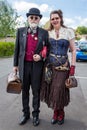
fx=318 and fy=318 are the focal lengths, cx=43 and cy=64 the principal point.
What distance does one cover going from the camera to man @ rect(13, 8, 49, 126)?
5207 millimetres

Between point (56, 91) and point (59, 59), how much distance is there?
0.54m

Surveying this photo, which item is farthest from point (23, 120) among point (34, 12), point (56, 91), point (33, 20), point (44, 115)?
point (34, 12)

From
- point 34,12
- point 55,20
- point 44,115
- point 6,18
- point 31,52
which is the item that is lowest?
point 6,18

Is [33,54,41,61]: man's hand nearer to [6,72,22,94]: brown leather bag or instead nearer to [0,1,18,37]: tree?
[6,72,22,94]: brown leather bag

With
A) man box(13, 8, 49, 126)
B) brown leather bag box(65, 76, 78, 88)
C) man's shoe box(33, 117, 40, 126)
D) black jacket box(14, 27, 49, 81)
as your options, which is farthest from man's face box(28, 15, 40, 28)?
man's shoe box(33, 117, 40, 126)

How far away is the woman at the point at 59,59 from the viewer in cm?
527

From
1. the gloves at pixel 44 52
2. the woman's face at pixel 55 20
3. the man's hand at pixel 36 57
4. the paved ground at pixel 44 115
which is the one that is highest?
the woman's face at pixel 55 20

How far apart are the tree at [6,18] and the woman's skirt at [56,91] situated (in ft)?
132

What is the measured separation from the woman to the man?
15cm

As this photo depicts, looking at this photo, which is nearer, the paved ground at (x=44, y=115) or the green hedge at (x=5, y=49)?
the paved ground at (x=44, y=115)

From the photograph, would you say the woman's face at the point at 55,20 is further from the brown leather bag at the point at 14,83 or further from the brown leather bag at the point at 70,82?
the brown leather bag at the point at 14,83

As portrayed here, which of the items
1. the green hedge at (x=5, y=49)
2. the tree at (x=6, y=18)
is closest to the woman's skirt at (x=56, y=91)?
the green hedge at (x=5, y=49)

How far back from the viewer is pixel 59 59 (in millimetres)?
5297

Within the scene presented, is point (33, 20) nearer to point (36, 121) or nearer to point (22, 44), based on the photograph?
point (22, 44)
